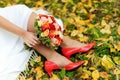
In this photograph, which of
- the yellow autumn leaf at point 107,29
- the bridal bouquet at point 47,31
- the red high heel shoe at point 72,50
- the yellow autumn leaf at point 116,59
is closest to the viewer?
the bridal bouquet at point 47,31

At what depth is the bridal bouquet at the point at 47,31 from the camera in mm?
3135

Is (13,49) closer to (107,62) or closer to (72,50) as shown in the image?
(72,50)

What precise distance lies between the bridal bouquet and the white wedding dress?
0.30 metres

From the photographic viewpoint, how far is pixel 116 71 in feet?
10.4

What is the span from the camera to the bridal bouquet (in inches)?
123

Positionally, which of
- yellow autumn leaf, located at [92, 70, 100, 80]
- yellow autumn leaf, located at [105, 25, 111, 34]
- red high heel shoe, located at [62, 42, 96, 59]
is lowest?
yellow autumn leaf, located at [92, 70, 100, 80]

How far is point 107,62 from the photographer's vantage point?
10.7 feet

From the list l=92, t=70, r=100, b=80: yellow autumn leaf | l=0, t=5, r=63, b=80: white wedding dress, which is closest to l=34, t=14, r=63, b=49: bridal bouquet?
l=0, t=5, r=63, b=80: white wedding dress

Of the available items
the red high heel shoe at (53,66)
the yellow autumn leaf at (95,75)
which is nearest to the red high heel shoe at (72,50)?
the red high heel shoe at (53,66)

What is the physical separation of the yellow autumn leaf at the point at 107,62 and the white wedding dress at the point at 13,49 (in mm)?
738

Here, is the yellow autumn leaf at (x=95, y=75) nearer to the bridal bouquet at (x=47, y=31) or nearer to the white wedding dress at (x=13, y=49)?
the bridal bouquet at (x=47, y=31)

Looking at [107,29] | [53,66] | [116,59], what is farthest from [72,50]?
[107,29]

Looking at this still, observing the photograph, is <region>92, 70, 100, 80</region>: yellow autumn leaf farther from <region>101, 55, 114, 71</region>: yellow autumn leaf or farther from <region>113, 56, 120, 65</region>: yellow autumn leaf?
<region>113, 56, 120, 65</region>: yellow autumn leaf

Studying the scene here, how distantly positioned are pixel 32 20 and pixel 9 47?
1.19ft
